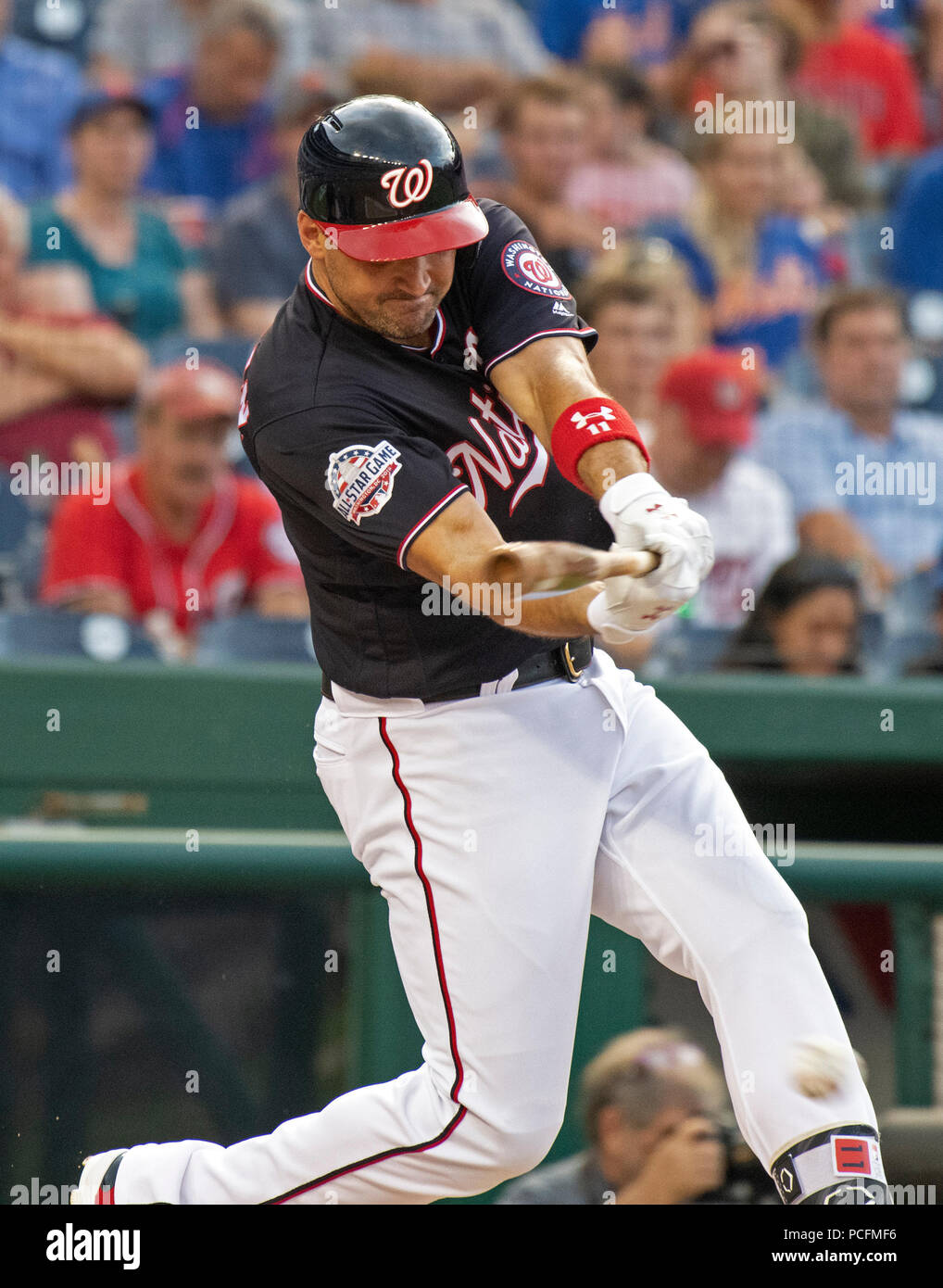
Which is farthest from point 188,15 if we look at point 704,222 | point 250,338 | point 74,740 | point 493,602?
point 493,602

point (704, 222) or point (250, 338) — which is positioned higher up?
point (704, 222)

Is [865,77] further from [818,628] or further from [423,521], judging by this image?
[423,521]

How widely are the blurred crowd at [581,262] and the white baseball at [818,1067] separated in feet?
4.30

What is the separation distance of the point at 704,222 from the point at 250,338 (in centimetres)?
157

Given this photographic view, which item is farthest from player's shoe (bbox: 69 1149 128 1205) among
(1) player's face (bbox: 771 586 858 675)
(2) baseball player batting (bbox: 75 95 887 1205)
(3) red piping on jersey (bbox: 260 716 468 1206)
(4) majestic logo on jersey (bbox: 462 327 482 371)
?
(1) player's face (bbox: 771 586 858 675)

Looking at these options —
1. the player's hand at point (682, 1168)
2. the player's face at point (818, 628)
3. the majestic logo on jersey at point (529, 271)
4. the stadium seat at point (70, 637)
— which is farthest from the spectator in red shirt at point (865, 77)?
the player's hand at point (682, 1168)

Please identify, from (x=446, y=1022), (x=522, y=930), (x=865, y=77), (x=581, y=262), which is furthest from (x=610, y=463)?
(x=865, y=77)

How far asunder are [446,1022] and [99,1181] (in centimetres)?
65

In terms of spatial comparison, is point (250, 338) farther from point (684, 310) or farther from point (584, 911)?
point (584, 911)

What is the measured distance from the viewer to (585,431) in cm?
224

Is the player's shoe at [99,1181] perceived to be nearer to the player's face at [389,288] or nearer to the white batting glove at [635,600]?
the white batting glove at [635,600]

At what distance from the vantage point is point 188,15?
17.7 ft

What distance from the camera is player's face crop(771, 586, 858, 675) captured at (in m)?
3.63

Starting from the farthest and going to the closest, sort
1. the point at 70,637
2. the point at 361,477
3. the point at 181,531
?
the point at 181,531 < the point at 70,637 < the point at 361,477
